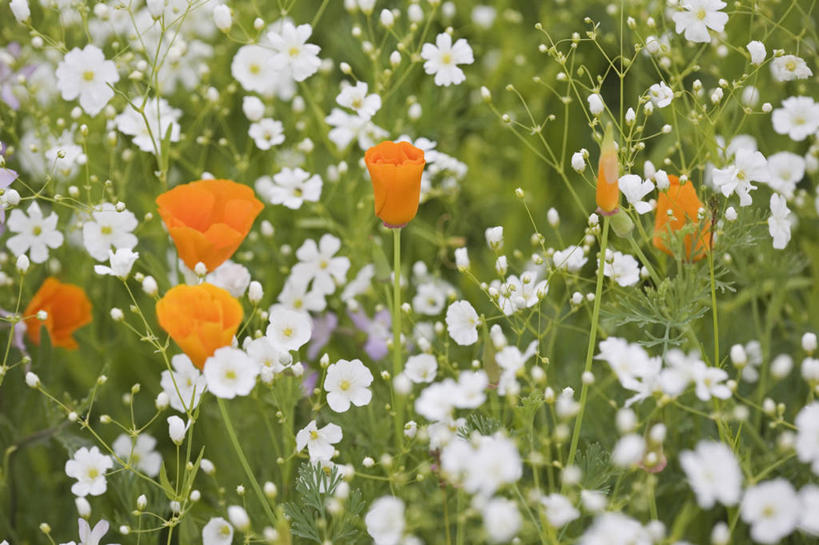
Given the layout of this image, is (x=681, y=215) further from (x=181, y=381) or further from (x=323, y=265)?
(x=181, y=381)

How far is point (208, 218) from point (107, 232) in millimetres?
223

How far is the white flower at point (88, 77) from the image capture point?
1.24 m

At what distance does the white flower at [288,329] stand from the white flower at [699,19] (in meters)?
0.59

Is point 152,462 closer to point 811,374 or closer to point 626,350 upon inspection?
point 626,350

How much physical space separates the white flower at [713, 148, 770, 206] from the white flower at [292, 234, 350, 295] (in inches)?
22.0

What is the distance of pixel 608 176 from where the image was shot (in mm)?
958

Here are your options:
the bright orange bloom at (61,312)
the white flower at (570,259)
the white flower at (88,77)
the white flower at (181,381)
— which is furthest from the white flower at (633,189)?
the bright orange bloom at (61,312)

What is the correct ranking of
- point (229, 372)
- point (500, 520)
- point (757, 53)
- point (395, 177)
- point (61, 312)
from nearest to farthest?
1. point (500, 520)
2. point (229, 372)
3. point (395, 177)
4. point (757, 53)
5. point (61, 312)

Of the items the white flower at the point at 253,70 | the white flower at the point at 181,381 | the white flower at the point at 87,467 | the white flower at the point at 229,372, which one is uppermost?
the white flower at the point at 253,70

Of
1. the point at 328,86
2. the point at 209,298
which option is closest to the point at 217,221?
the point at 209,298

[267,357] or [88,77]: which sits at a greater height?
[88,77]

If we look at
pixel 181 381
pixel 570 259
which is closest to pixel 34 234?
pixel 181 381

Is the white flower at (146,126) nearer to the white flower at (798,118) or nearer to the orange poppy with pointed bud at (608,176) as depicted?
the orange poppy with pointed bud at (608,176)

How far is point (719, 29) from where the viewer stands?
1.13m
